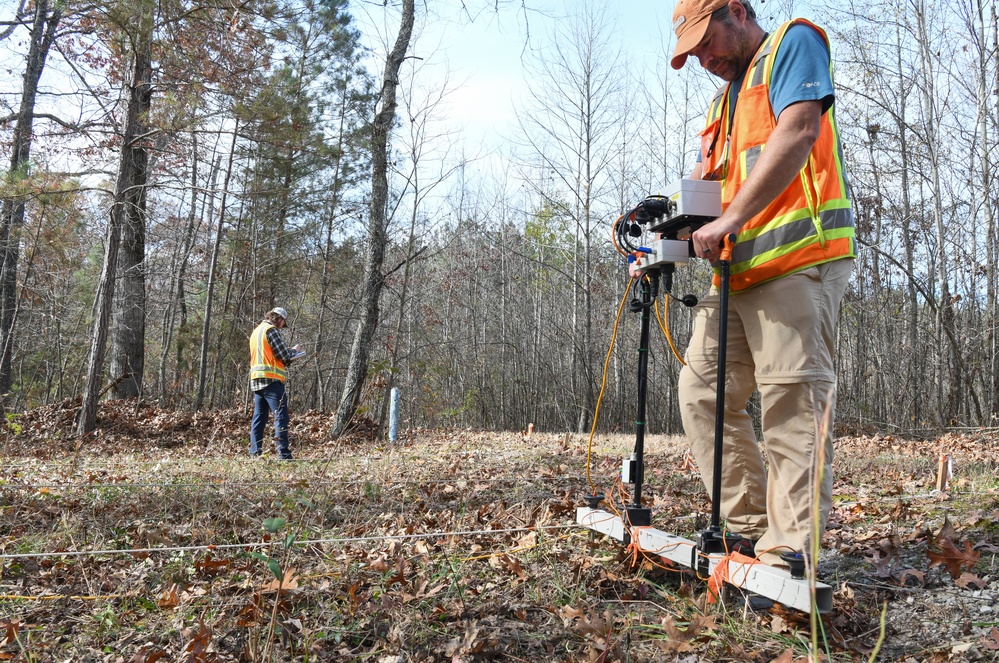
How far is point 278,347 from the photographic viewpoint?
8789mm

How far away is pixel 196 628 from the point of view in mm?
2480

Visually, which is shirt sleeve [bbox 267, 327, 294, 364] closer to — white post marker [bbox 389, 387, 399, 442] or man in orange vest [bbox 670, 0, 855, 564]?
white post marker [bbox 389, 387, 399, 442]

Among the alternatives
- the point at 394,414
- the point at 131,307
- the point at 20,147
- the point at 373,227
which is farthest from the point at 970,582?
the point at 20,147

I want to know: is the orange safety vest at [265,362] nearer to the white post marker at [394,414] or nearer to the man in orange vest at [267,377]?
the man in orange vest at [267,377]

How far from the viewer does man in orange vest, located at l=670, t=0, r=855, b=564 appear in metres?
2.34

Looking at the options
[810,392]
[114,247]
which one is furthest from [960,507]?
[114,247]

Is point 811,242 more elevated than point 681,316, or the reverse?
point 681,316

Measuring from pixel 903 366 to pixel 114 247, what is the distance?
57.2 feet

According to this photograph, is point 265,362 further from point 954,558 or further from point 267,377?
point 954,558

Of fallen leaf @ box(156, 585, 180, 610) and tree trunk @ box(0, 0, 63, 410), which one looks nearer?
fallen leaf @ box(156, 585, 180, 610)

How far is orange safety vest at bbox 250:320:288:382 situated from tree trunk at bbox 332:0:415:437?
228cm

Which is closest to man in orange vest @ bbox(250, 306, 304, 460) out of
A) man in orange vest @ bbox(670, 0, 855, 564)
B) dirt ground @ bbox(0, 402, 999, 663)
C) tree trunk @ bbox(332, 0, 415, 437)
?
tree trunk @ bbox(332, 0, 415, 437)

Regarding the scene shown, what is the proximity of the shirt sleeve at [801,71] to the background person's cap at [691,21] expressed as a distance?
0.31 meters

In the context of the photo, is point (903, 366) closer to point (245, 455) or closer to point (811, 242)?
point (245, 455)
